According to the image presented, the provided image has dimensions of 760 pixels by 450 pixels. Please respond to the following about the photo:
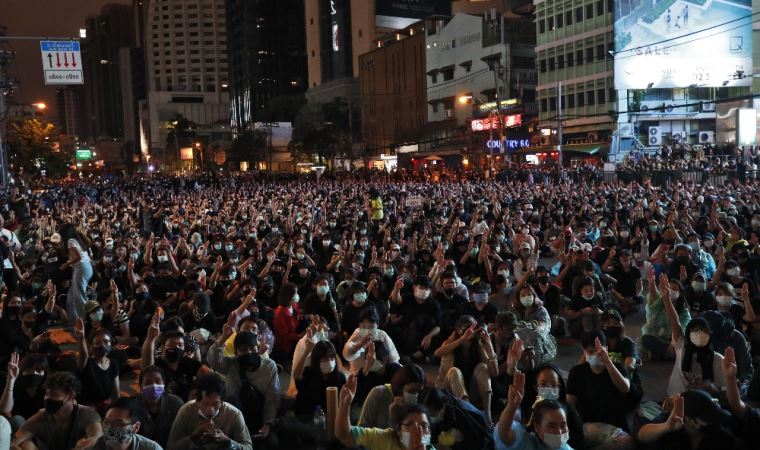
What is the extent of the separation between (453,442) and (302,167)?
69365 millimetres

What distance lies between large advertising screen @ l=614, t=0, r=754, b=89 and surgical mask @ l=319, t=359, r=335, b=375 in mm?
39412

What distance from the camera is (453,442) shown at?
15.2 feet

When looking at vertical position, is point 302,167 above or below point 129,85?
below

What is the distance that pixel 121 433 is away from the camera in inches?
171

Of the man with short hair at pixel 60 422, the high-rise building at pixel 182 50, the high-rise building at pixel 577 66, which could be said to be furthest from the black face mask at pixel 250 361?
the high-rise building at pixel 182 50

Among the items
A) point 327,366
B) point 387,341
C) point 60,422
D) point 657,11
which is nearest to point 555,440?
point 327,366

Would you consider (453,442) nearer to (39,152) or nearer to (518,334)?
(518,334)

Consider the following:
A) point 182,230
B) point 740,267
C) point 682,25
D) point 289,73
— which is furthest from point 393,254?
point 289,73

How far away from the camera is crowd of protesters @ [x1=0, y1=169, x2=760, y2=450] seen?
460 centimetres

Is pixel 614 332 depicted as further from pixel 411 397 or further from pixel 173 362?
pixel 173 362

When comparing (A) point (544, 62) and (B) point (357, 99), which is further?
(B) point (357, 99)

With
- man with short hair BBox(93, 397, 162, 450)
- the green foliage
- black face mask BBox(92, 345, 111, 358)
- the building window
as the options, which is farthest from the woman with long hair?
the green foliage

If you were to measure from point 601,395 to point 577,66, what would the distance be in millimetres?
41864

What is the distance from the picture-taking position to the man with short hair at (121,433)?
4297 millimetres
